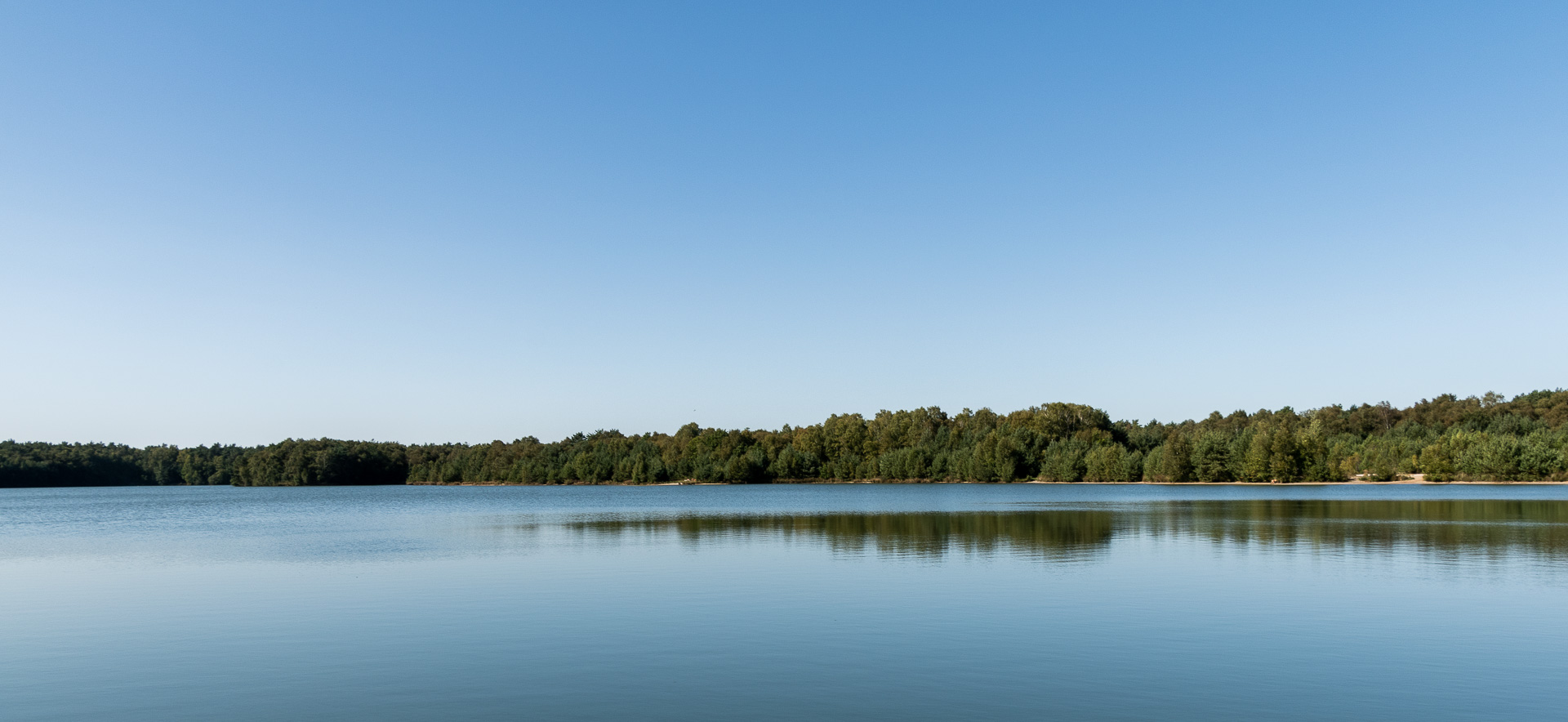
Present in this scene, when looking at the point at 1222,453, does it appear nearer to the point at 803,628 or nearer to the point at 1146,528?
the point at 1146,528

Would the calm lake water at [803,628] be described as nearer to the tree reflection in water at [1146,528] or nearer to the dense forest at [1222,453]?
the tree reflection in water at [1146,528]

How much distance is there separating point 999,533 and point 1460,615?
78.9ft

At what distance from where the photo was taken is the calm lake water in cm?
1411

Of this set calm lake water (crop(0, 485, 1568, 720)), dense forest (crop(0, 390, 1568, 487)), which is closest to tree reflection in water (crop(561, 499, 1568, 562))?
calm lake water (crop(0, 485, 1568, 720))

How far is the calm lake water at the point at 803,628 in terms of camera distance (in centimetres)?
1411

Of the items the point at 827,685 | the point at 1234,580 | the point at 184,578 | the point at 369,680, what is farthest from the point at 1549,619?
the point at 184,578

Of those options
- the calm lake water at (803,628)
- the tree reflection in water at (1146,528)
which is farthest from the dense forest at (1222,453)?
the calm lake water at (803,628)

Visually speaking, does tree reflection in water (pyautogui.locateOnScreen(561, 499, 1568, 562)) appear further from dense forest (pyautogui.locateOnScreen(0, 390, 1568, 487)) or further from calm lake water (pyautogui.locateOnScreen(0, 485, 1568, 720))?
dense forest (pyautogui.locateOnScreen(0, 390, 1568, 487))

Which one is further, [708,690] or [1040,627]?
[1040,627]

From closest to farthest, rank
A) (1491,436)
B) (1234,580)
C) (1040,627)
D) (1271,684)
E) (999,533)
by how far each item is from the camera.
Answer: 1. (1271,684)
2. (1040,627)
3. (1234,580)
4. (999,533)
5. (1491,436)

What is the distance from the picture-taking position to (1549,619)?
20.3 meters

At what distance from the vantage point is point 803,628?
65.8ft

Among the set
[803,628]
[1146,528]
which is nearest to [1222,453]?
[1146,528]

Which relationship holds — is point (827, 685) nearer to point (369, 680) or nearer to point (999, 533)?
point (369, 680)
